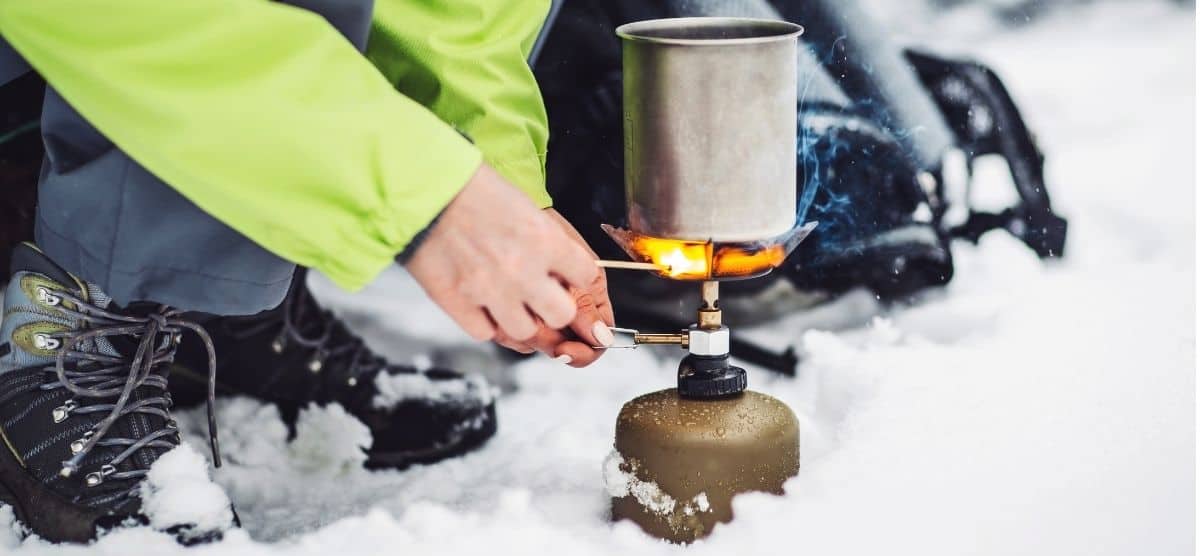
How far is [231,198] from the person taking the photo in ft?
2.83

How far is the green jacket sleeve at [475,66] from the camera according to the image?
1.09 metres

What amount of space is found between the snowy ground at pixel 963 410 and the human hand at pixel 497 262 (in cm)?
23

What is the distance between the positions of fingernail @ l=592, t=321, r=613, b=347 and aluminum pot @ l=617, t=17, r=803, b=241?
0.10 meters

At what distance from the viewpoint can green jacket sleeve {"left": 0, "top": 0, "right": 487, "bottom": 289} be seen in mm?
832

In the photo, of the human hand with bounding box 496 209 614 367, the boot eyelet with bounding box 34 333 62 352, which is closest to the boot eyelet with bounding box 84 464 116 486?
the boot eyelet with bounding box 34 333 62 352

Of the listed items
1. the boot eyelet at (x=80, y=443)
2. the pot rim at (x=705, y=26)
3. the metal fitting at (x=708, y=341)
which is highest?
the pot rim at (x=705, y=26)

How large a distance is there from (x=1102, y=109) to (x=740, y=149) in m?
0.65

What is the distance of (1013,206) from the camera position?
1466 millimetres

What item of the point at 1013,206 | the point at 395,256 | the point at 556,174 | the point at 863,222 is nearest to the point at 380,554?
the point at 395,256

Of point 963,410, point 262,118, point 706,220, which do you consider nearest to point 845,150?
point 963,410

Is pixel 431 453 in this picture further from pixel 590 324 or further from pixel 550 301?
pixel 550 301

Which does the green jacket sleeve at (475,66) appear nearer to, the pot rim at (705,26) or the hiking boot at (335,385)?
the pot rim at (705,26)

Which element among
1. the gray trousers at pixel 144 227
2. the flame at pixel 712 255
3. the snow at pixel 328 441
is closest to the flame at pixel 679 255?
the flame at pixel 712 255

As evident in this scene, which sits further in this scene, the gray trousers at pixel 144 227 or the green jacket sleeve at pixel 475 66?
the green jacket sleeve at pixel 475 66
